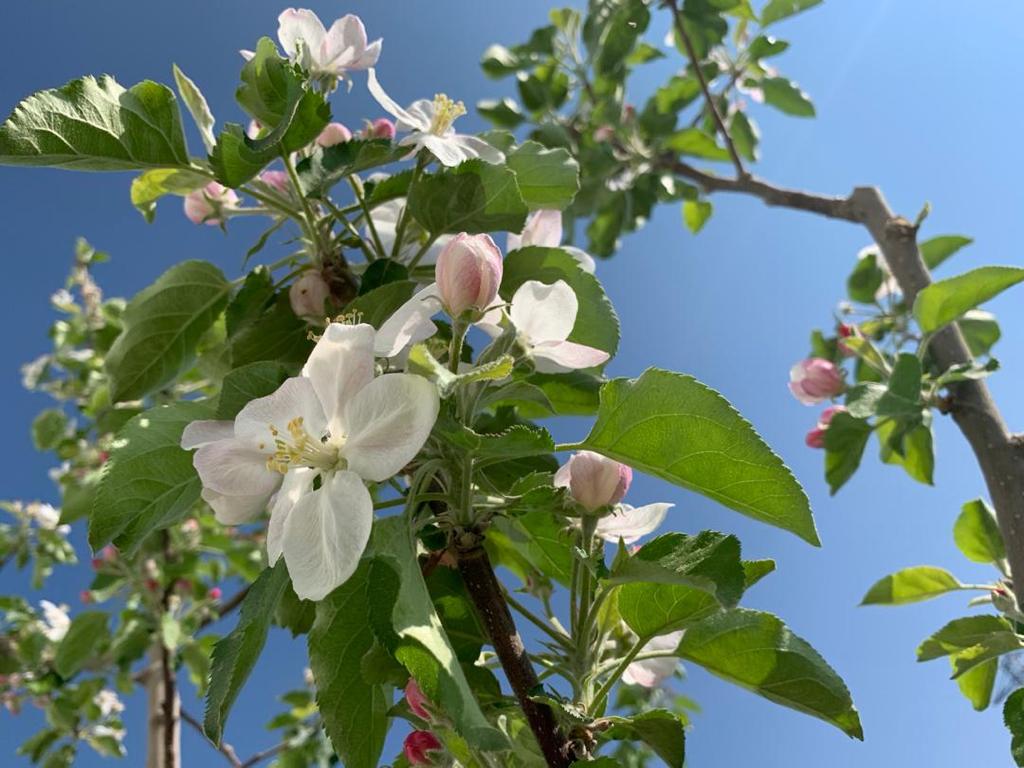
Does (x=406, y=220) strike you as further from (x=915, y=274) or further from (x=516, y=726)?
(x=915, y=274)

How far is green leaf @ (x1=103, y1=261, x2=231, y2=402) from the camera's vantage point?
1.15m

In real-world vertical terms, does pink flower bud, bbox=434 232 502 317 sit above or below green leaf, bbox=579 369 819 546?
above

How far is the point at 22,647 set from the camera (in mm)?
3342

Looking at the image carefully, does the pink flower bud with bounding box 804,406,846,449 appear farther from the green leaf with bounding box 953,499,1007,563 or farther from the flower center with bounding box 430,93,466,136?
the flower center with bounding box 430,93,466,136

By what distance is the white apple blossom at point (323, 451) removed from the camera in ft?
2.08

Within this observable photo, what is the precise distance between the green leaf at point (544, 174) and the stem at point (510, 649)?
49cm

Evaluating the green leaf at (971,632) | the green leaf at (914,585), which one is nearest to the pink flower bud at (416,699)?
the green leaf at (971,632)

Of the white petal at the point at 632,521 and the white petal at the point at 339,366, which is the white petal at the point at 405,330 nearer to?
the white petal at the point at 339,366

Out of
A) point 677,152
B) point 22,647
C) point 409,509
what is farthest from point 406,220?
point 22,647

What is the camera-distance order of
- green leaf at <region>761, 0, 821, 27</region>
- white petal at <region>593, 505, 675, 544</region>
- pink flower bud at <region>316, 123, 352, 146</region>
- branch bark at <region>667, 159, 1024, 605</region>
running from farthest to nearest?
green leaf at <region>761, 0, 821, 27</region>, branch bark at <region>667, 159, 1024, 605</region>, pink flower bud at <region>316, 123, 352, 146</region>, white petal at <region>593, 505, 675, 544</region>

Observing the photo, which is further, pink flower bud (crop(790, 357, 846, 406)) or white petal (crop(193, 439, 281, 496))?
pink flower bud (crop(790, 357, 846, 406))

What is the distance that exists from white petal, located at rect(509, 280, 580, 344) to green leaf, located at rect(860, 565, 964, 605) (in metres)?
1.31

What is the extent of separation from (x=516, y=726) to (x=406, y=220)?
1.96ft

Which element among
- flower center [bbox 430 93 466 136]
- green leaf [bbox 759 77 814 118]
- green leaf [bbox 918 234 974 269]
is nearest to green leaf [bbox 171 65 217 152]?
flower center [bbox 430 93 466 136]
